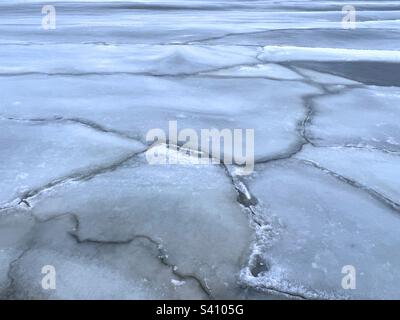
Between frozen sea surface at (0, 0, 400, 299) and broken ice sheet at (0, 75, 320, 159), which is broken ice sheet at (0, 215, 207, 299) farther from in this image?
broken ice sheet at (0, 75, 320, 159)

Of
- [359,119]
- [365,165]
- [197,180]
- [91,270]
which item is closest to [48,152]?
[197,180]

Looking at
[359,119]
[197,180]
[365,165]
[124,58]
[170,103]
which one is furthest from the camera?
[124,58]

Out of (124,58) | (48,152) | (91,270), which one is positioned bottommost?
(91,270)

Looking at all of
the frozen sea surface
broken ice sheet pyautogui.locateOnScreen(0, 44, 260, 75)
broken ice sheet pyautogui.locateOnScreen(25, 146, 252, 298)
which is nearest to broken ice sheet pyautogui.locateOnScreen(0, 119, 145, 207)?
the frozen sea surface

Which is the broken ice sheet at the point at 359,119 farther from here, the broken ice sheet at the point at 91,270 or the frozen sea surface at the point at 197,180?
the broken ice sheet at the point at 91,270

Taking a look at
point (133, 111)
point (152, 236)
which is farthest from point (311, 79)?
point (152, 236)

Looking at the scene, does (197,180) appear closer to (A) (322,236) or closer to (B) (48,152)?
(A) (322,236)
